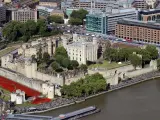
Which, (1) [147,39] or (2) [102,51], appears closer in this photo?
(2) [102,51]

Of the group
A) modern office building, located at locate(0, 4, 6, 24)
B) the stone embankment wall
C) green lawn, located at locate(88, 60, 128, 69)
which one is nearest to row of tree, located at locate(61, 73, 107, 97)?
the stone embankment wall

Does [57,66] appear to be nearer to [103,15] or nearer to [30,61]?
[30,61]

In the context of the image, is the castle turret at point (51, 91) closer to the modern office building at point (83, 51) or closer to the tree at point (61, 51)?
the modern office building at point (83, 51)

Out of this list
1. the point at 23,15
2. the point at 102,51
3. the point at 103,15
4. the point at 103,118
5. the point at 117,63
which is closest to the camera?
the point at 103,118

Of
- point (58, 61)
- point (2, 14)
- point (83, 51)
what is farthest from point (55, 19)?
point (83, 51)

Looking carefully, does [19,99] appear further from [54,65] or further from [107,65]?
[107,65]

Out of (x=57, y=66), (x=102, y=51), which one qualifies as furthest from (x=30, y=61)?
(x=102, y=51)

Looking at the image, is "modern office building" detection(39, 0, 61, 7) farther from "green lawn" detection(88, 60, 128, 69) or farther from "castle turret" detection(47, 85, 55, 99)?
"castle turret" detection(47, 85, 55, 99)
